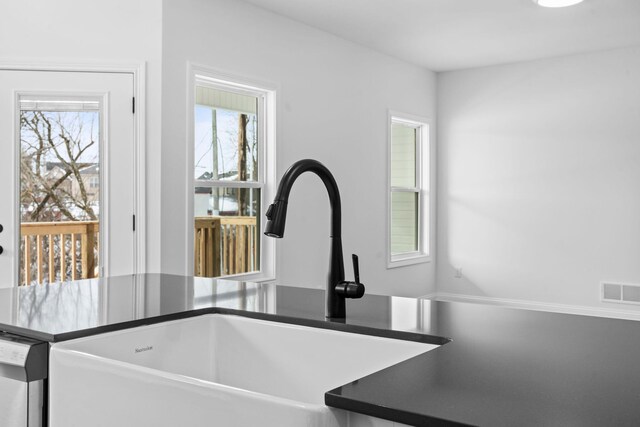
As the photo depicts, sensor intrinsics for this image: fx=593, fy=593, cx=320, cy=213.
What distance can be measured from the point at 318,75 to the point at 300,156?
0.74 meters

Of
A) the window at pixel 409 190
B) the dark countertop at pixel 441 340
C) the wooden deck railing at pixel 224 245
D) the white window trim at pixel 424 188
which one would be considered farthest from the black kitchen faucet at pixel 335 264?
the white window trim at pixel 424 188

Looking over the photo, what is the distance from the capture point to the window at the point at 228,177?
422 cm

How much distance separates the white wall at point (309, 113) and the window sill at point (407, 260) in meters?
0.07

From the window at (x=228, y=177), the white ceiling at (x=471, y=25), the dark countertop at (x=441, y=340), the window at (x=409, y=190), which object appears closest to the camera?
the dark countertop at (x=441, y=340)

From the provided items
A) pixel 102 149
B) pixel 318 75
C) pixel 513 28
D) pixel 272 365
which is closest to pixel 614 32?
pixel 513 28

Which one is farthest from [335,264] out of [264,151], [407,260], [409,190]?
[409,190]

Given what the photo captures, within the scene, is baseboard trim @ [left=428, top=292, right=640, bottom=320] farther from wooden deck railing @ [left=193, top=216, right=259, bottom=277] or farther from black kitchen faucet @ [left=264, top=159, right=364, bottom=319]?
black kitchen faucet @ [left=264, top=159, right=364, bottom=319]

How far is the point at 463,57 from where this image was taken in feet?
20.2

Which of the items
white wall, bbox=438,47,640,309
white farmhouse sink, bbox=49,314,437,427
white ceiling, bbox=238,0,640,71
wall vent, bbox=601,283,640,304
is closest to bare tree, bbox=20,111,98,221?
white ceiling, bbox=238,0,640,71

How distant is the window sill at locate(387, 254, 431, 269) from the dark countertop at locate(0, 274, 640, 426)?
4188 mm

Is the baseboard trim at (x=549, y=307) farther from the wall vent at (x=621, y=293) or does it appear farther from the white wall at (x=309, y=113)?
the white wall at (x=309, y=113)

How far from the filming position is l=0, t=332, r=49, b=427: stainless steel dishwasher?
3.87 ft

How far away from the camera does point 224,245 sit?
440 centimetres

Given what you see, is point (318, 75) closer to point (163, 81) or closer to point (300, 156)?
point (300, 156)
